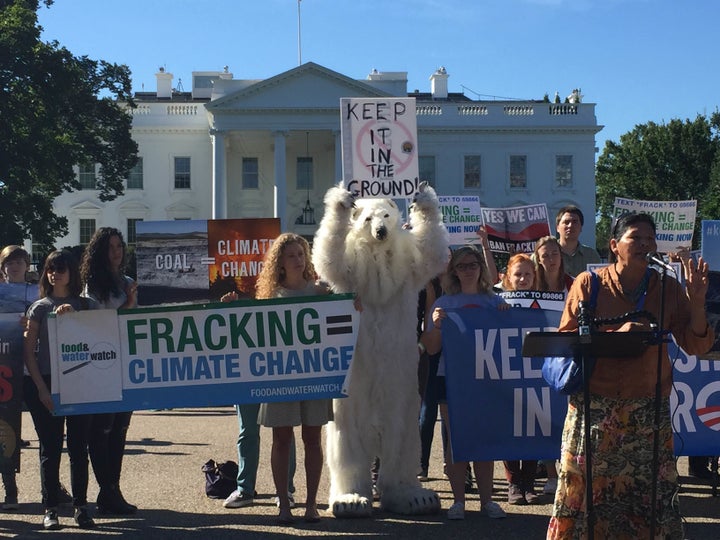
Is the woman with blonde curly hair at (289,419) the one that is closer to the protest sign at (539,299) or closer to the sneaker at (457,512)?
the sneaker at (457,512)

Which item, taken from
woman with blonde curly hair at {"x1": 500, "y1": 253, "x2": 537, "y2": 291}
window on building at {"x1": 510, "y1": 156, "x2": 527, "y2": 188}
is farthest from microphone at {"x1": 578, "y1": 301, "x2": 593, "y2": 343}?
window on building at {"x1": 510, "y1": 156, "x2": 527, "y2": 188}

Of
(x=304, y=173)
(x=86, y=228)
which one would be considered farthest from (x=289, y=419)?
(x=86, y=228)

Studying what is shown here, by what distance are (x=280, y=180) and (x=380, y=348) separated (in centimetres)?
5200

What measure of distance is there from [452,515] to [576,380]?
89.2 inches

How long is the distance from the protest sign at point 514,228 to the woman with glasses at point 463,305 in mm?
4755

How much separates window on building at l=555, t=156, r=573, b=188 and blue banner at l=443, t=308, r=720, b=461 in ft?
182

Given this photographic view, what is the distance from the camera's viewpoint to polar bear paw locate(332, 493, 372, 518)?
690cm

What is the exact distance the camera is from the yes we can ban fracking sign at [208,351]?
7008 mm

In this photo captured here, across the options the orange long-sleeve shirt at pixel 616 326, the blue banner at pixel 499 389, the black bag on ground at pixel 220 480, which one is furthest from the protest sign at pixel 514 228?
the orange long-sleeve shirt at pixel 616 326

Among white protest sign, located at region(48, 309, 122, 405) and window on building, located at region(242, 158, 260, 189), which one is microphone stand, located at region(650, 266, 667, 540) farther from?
window on building, located at region(242, 158, 260, 189)

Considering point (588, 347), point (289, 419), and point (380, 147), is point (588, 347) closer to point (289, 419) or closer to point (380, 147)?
point (289, 419)

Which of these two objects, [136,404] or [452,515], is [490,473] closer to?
[452,515]

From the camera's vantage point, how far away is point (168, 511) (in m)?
7.39

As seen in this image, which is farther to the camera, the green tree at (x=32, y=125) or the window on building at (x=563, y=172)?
the window on building at (x=563, y=172)
